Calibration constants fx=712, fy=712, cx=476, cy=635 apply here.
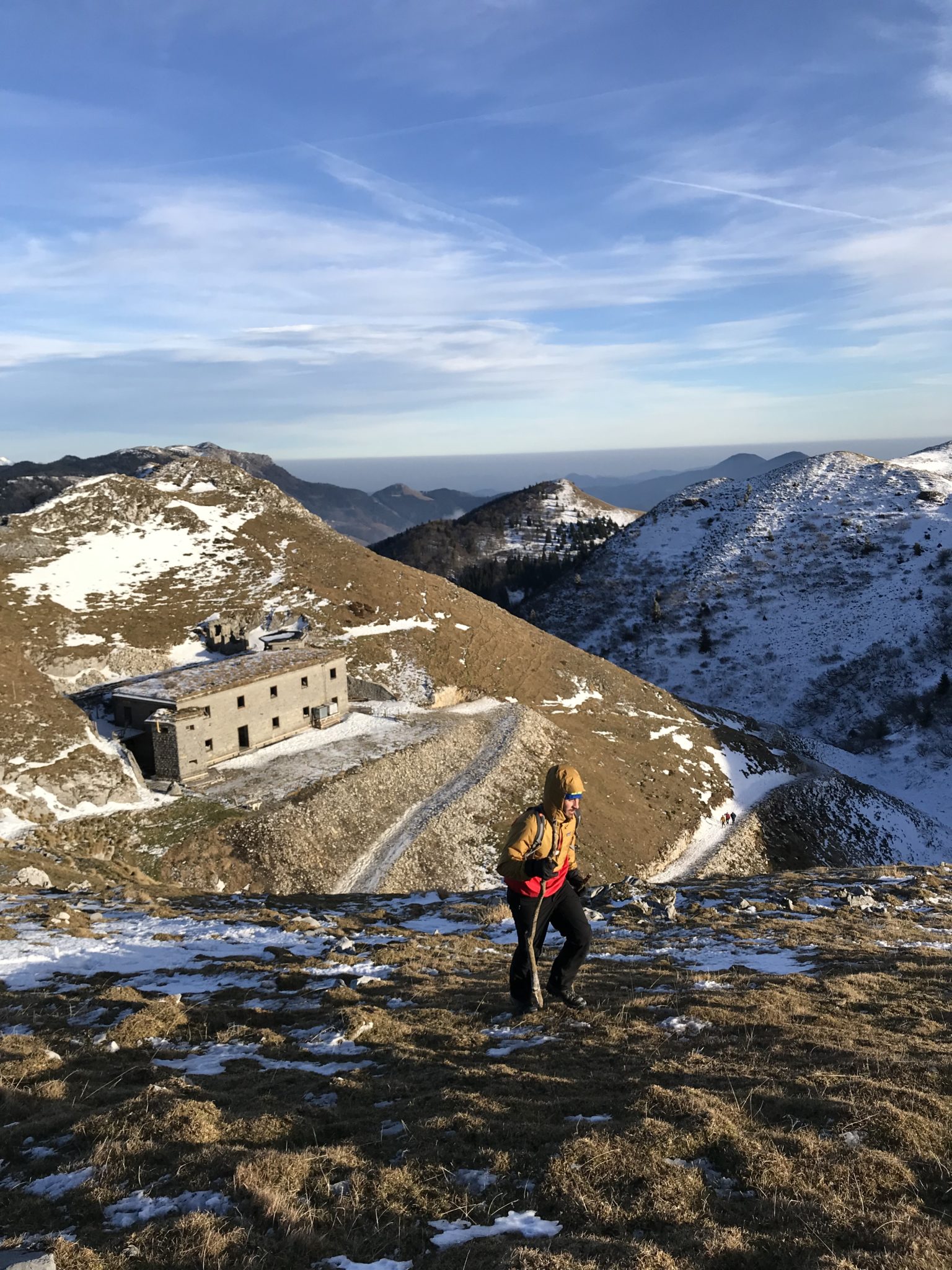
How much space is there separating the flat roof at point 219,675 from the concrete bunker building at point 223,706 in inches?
2.0

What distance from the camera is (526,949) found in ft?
36.7

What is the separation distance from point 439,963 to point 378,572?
53.2m

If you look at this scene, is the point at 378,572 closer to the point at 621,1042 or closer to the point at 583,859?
the point at 583,859

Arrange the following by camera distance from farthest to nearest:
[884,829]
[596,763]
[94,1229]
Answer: [884,829] < [596,763] < [94,1229]

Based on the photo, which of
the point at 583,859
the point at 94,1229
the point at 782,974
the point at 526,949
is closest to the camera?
the point at 94,1229

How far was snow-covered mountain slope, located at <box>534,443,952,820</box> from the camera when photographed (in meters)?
82.6

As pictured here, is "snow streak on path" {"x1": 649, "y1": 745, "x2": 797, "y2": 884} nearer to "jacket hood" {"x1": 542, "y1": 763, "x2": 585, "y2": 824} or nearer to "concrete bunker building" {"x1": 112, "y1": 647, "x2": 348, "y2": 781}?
"concrete bunker building" {"x1": 112, "y1": 647, "x2": 348, "y2": 781}

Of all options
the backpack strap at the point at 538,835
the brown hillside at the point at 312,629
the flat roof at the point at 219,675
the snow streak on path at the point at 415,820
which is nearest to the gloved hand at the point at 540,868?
the backpack strap at the point at 538,835

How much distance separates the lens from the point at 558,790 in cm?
1064

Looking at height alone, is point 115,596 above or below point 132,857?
above

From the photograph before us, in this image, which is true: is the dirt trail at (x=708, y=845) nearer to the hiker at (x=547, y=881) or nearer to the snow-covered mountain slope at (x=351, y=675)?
the snow-covered mountain slope at (x=351, y=675)

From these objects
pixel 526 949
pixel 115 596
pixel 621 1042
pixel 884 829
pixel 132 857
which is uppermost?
pixel 115 596

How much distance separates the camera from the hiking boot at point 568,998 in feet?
37.8

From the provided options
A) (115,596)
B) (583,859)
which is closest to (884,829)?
(583,859)
